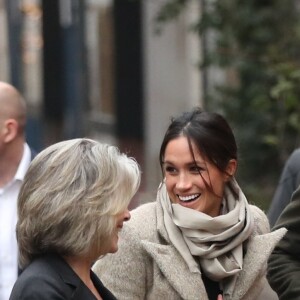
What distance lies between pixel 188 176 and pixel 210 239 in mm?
233

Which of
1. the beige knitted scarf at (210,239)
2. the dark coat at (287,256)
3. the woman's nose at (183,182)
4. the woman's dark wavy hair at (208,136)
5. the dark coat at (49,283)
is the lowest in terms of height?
the dark coat at (287,256)

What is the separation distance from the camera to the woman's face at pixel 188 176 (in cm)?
418

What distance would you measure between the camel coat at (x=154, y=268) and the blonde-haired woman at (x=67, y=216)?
498 mm

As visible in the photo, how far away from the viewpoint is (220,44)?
11.1 meters

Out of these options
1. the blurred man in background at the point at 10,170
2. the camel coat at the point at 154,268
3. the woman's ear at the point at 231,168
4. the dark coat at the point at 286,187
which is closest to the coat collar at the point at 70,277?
the camel coat at the point at 154,268

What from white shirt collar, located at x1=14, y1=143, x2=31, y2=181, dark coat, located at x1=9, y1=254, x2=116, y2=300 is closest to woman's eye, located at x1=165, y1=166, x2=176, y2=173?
dark coat, located at x1=9, y1=254, x2=116, y2=300

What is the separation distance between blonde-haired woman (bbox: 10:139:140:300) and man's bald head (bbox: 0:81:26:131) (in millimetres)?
2037

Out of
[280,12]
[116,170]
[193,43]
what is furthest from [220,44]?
[116,170]

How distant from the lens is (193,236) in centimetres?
414

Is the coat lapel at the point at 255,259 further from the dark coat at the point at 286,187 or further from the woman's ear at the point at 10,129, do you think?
the woman's ear at the point at 10,129

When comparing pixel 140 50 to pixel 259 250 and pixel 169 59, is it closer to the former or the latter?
pixel 169 59

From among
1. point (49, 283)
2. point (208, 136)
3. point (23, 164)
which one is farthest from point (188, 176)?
point (23, 164)

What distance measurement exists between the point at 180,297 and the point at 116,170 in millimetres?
722

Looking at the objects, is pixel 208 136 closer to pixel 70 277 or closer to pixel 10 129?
pixel 70 277
